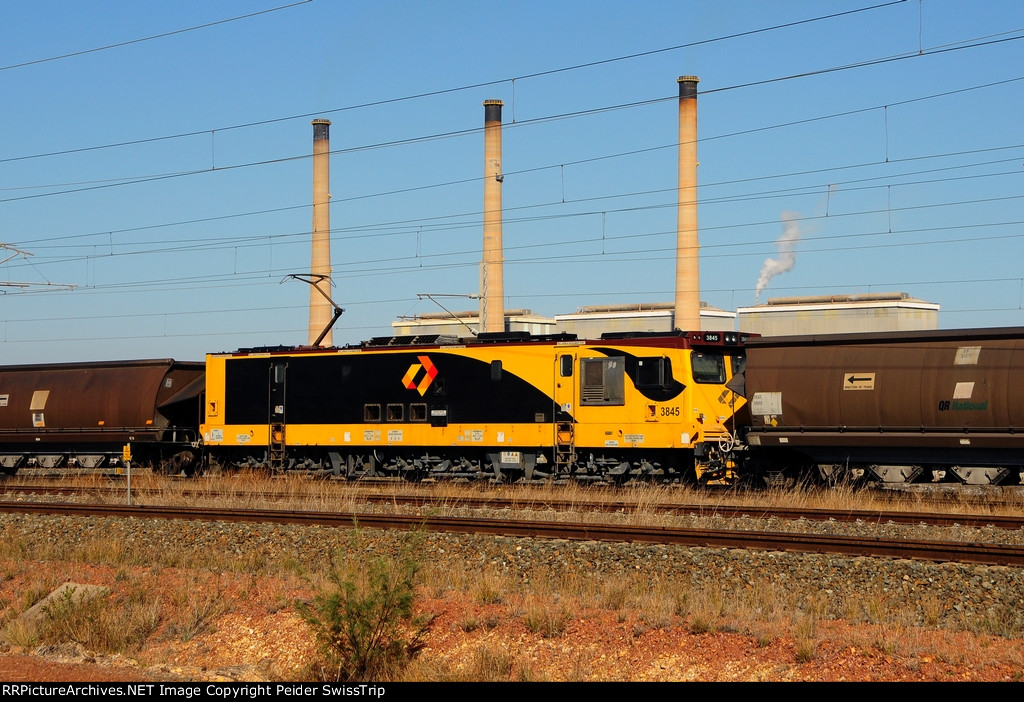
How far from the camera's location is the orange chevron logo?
2608 cm

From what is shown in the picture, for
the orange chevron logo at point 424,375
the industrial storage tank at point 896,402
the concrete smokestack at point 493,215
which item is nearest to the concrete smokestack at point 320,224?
the concrete smokestack at point 493,215

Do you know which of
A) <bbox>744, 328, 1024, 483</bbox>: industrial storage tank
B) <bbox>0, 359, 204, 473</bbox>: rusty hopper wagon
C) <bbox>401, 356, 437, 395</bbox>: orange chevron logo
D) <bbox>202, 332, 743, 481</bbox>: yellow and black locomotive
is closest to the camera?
<bbox>744, 328, 1024, 483</bbox>: industrial storage tank

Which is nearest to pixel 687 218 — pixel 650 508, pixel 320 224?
pixel 320 224

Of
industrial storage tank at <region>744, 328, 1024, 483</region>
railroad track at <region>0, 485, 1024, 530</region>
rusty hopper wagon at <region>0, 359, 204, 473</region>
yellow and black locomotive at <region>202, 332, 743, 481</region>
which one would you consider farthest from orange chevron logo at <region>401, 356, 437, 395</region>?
industrial storage tank at <region>744, 328, 1024, 483</region>

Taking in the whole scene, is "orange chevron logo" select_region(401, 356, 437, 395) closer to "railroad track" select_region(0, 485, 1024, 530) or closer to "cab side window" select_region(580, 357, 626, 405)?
"railroad track" select_region(0, 485, 1024, 530)

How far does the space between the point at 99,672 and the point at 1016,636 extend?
30.8 ft

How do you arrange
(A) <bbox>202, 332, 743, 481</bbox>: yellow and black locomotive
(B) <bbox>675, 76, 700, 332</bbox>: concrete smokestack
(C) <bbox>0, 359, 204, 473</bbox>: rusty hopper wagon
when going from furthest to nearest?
(B) <bbox>675, 76, 700, 332</bbox>: concrete smokestack
(C) <bbox>0, 359, 204, 473</bbox>: rusty hopper wagon
(A) <bbox>202, 332, 743, 481</bbox>: yellow and black locomotive

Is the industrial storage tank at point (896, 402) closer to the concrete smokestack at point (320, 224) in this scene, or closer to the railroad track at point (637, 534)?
the railroad track at point (637, 534)

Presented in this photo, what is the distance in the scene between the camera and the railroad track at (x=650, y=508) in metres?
17.4

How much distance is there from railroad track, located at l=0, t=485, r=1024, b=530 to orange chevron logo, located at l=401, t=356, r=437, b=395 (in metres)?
3.77

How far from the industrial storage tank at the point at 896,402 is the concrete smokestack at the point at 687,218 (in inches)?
1122

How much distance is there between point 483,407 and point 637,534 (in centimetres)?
1013
